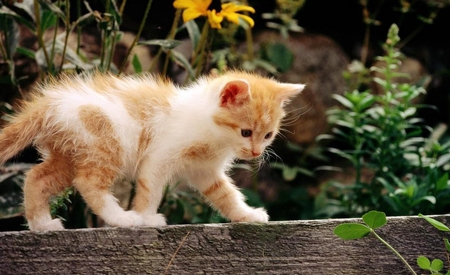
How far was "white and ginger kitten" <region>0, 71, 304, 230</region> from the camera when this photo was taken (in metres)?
1.48

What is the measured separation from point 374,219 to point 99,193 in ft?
2.22

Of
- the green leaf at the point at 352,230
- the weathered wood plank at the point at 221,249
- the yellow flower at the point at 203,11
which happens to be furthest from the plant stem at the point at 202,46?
the green leaf at the point at 352,230

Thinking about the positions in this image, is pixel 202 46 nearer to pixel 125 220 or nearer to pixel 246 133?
pixel 246 133

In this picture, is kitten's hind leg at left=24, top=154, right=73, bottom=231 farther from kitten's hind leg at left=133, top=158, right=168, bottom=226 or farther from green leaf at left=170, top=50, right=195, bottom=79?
green leaf at left=170, top=50, right=195, bottom=79

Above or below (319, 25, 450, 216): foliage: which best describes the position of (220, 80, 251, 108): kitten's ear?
above

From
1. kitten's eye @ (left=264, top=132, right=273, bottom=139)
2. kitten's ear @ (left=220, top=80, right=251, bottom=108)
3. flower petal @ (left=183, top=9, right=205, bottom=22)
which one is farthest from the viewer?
flower petal @ (left=183, top=9, right=205, bottom=22)

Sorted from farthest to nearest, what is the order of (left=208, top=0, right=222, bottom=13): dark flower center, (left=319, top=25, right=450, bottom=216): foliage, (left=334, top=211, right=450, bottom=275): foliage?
(left=319, top=25, right=450, bottom=216): foliage, (left=208, top=0, right=222, bottom=13): dark flower center, (left=334, top=211, right=450, bottom=275): foliage

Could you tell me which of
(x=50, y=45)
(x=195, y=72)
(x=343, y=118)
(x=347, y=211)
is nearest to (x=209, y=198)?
(x=195, y=72)

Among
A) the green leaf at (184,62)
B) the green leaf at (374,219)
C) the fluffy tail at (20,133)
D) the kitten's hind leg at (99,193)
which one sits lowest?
the kitten's hind leg at (99,193)

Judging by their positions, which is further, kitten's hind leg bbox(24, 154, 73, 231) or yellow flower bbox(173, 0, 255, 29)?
yellow flower bbox(173, 0, 255, 29)

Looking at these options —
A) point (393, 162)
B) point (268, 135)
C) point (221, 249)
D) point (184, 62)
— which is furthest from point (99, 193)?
point (393, 162)

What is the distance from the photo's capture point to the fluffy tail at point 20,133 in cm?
147

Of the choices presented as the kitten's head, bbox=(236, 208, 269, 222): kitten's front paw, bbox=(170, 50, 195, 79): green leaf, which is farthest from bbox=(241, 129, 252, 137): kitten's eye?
bbox=(170, 50, 195, 79): green leaf

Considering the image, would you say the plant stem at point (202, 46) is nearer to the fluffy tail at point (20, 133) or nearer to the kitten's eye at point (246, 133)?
the kitten's eye at point (246, 133)
